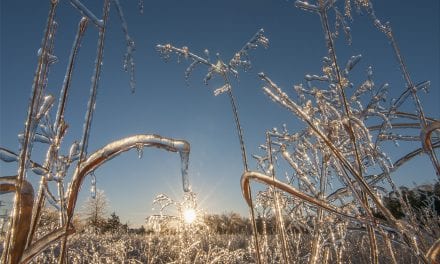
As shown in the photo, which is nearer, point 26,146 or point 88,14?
point 26,146

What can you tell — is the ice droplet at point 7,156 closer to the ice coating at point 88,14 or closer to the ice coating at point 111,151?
the ice coating at point 111,151

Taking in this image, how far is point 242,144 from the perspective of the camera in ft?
4.55

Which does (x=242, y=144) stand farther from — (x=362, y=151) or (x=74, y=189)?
(x=74, y=189)

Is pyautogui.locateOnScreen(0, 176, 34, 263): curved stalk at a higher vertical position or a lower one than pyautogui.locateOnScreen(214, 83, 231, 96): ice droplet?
lower

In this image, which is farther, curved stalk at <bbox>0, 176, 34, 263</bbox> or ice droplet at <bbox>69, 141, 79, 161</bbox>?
ice droplet at <bbox>69, 141, 79, 161</bbox>

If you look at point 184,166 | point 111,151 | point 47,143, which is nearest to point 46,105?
point 47,143

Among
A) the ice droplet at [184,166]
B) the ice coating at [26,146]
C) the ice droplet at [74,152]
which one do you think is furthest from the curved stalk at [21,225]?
the ice droplet at [184,166]

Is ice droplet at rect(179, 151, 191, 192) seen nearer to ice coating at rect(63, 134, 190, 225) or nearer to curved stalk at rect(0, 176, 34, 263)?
ice coating at rect(63, 134, 190, 225)

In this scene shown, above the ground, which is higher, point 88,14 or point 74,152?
point 88,14

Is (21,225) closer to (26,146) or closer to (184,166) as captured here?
(26,146)

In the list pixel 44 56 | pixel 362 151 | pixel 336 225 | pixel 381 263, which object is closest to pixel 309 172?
pixel 336 225

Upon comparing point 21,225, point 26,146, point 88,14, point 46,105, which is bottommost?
point 21,225

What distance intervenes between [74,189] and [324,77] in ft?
3.59

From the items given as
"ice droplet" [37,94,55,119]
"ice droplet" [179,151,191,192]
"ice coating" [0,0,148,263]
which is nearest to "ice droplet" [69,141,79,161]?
"ice coating" [0,0,148,263]
